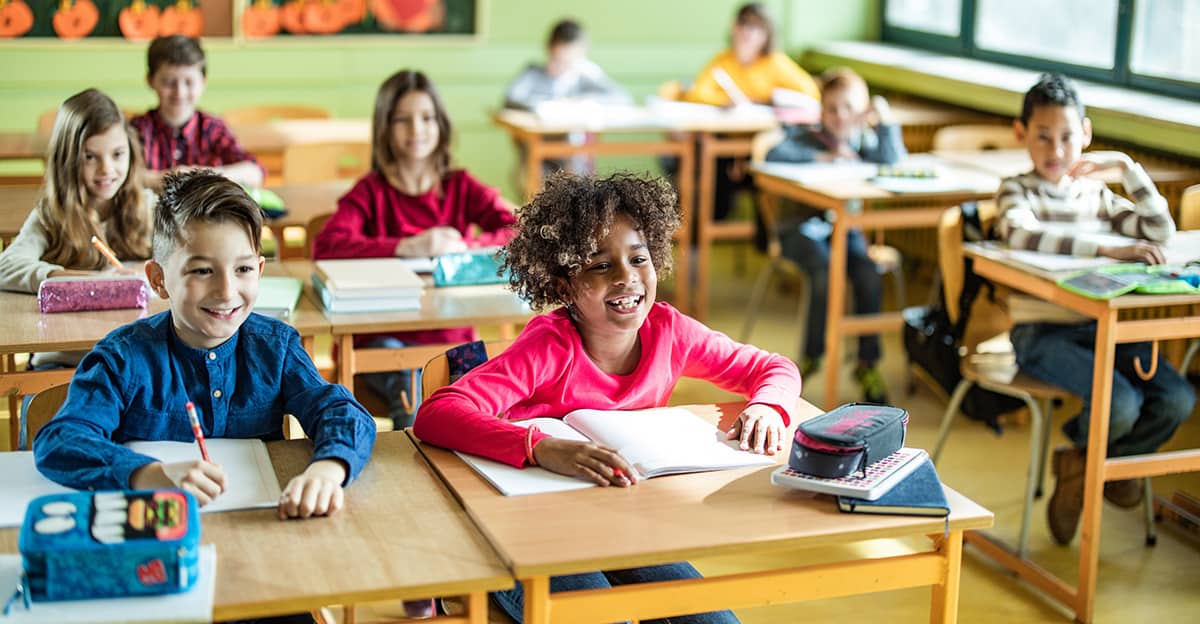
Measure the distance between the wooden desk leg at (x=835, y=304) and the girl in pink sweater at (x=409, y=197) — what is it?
109 centimetres

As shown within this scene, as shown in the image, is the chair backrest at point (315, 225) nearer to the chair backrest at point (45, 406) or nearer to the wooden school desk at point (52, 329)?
the wooden school desk at point (52, 329)

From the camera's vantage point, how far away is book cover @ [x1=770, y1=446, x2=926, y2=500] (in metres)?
1.77

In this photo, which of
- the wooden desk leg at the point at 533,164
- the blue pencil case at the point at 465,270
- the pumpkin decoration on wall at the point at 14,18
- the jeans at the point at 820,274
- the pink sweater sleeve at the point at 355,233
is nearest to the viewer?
the blue pencil case at the point at 465,270

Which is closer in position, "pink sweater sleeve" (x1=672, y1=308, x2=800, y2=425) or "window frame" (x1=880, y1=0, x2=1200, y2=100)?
"pink sweater sleeve" (x1=672, y1=308, x2=800, y2=425)

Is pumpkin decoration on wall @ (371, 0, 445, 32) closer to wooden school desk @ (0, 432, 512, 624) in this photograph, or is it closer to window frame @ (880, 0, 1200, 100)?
window frame @ (880, 0, 1200, 100)

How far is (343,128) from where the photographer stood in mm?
5223

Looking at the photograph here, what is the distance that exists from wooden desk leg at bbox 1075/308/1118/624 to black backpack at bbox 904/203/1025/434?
0.40m

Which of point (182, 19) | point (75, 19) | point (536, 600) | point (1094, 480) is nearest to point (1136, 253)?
point (1094, 480)

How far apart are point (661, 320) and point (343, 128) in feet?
10.5

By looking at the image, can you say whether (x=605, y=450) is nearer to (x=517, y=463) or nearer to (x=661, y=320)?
(x=517, y=463)

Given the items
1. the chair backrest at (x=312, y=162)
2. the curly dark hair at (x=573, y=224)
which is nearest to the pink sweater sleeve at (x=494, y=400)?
the curly dark hair at (x=573, y=224)

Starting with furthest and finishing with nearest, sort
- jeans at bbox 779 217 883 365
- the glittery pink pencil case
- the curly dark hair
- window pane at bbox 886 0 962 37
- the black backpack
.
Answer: window pane at bbox 886 0 962 37 → jeans at bbox 779 217 883 365 → the black backpack → the glittery pink pencil case → the curly dark hair

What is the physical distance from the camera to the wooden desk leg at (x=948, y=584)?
5.93 feet

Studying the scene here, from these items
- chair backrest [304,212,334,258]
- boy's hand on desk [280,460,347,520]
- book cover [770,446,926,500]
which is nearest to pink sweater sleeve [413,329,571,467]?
boy's hand on desk [280,460,347,520]
